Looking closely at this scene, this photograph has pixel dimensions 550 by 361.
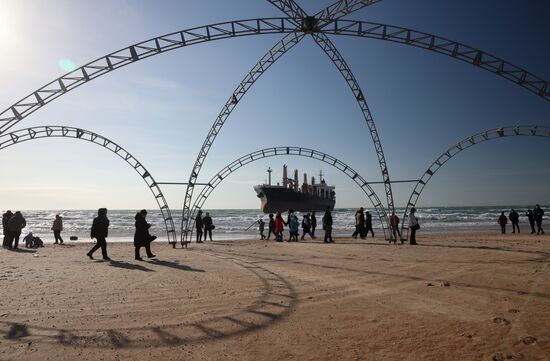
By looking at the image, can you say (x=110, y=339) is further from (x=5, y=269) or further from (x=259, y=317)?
(x=5, y=269)

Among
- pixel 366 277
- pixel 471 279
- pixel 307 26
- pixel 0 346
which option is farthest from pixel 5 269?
pixel 471 279

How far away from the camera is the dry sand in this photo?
174 inches

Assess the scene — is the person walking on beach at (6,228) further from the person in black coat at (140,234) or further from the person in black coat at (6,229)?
the person in black coat at (140,234)

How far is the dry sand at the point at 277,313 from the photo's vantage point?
14.5 ft

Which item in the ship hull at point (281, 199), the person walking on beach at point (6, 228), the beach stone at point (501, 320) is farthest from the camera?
the ship hull at point (281, 199)

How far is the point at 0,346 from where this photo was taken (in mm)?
4574

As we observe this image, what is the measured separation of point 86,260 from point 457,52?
47.3 ft

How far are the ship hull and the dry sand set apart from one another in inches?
2098

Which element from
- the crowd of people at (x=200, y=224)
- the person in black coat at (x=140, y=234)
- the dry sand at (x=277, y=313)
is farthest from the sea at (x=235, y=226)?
the dry sand at (x=277, y=313)

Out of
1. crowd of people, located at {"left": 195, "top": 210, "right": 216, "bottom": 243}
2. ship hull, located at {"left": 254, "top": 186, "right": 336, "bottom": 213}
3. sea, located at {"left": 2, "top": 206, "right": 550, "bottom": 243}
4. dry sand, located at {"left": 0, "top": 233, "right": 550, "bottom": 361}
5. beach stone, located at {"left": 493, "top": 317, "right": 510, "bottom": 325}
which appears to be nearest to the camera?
dry sand, located at {"left": 0, "top": 233, "right": 550, "bottom": 361}

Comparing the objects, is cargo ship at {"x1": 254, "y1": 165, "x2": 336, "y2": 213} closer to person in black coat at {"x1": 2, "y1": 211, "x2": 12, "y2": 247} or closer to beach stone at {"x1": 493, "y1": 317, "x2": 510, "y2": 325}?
person in black coat at {"x1": 2, "y1": 211, "x2": 12, "y2": 247}

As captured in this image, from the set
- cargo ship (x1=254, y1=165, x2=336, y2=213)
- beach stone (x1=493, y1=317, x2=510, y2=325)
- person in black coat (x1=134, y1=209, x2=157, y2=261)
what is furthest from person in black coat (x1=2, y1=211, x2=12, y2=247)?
cargo ship (x1=254, y1=165, x2=336, y2=213)

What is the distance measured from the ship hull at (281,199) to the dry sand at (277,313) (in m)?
53.3

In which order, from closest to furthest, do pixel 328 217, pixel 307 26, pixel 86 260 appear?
pixel 307 26 → pixel 86 260 → pixel 328 217
